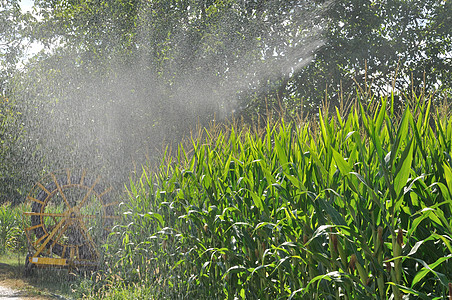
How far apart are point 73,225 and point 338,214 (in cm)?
693

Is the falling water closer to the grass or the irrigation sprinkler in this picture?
the irrigation sprinkler

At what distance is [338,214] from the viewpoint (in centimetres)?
223

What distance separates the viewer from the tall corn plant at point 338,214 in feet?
6.86

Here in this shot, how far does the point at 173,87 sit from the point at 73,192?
3.82 meters

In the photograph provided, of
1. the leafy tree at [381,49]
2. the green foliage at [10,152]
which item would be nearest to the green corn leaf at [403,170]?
the leafy tree at [381,49]

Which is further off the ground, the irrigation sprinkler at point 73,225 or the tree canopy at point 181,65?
the tree canopy at point 181,65

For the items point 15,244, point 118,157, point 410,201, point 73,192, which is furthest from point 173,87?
point 410,201

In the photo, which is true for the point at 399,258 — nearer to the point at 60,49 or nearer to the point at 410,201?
the point at 410,201

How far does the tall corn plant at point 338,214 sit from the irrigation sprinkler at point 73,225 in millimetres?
4011

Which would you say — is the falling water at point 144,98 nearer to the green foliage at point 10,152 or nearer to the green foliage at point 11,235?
the green foliage at point 10,152

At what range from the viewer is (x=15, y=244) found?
11383 millimetres

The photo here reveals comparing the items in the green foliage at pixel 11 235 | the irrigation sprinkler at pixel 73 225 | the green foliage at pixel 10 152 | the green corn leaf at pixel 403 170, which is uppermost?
the green corn leaf at pixel 403 170

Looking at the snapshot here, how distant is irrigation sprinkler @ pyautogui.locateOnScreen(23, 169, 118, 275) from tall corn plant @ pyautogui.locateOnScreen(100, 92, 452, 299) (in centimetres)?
401

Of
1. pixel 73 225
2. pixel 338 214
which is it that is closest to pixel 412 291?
pixel 338 214
